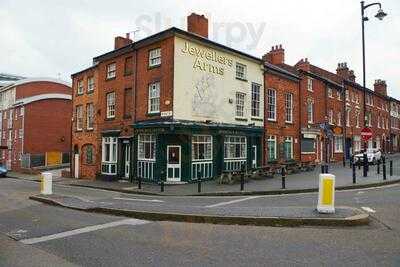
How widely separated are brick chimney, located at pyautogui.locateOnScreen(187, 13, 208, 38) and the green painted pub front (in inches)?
228

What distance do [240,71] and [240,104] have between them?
2.23 meters

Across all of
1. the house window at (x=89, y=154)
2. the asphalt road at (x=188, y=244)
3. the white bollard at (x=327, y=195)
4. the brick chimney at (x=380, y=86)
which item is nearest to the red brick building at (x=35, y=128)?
the house window at (x=89, y=154)

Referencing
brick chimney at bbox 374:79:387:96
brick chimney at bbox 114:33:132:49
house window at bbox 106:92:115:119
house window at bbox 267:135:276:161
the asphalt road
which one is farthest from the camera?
brick chimney at bbox 374:79:387:96

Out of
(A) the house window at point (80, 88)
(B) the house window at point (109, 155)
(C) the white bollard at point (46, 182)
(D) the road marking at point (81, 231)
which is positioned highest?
(A) the house window at point (80, 88)

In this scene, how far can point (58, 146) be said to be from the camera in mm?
46312

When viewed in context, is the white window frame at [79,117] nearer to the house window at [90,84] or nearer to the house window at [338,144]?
the house window at [90,84]

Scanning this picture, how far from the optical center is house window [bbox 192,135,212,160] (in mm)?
24031

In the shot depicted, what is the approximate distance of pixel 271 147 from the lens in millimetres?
30750

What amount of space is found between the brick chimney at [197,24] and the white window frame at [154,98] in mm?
4208

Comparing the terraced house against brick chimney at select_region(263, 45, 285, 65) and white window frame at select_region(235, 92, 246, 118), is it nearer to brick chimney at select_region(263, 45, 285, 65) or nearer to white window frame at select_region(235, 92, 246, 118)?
white window frame at select_region(235, 92, 246, 118)

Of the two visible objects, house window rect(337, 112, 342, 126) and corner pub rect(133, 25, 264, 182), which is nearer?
corner pub rect(133, 25, 264, 182)

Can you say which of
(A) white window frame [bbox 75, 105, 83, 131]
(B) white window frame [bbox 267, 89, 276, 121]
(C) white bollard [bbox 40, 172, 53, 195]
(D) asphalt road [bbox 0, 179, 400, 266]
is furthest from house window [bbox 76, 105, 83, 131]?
(D) asphalt road [bbox 0, 179, 400, 266]

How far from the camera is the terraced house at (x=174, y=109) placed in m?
23.3

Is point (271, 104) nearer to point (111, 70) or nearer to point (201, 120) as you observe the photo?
point (201, 120)
